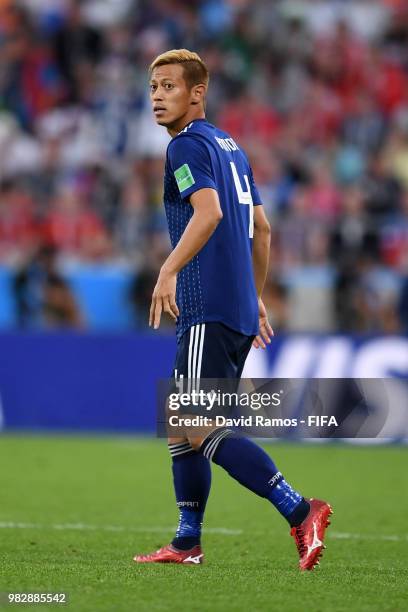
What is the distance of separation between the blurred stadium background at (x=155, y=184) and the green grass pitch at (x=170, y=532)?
0.94m

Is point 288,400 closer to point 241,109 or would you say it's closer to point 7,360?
point 7,360

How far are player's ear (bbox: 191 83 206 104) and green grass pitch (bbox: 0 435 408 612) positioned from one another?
2144 mm

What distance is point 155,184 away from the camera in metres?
16.5

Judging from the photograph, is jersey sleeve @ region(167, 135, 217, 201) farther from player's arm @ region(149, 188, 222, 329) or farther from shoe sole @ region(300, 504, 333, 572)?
shoe sole @ region(300, 504, 333, 572)

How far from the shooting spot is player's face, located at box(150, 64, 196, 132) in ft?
20.3

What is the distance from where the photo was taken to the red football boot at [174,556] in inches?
245

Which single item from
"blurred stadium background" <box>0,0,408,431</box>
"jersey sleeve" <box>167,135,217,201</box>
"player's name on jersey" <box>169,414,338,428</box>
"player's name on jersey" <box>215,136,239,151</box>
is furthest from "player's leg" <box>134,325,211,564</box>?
"blurred stadium background" <box>0,0,408,431</box>

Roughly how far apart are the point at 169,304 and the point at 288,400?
0.92m

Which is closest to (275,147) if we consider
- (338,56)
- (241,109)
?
(241,109)

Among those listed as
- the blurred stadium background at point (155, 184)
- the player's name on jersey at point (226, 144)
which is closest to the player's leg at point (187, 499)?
the player's name on jersey at point (226, 144)

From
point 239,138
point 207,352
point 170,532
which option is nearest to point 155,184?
point 239,138

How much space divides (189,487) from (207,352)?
749 mm

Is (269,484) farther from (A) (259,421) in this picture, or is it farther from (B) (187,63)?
(B) (187,63)

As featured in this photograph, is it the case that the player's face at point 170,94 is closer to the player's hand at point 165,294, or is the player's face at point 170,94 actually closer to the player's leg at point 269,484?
the player's hand at point 165,294
